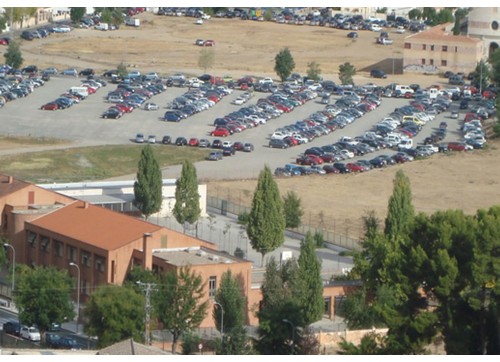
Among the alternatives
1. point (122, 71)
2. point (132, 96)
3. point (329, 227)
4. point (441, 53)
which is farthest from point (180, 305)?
point (441, 53)

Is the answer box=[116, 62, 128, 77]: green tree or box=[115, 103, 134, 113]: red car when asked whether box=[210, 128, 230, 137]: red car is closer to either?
box=[115, 103, 134, 113]: red car

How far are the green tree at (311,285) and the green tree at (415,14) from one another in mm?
30332

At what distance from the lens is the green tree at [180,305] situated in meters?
12.7

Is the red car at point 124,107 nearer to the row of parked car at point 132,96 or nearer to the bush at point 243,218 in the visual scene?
the row of parked car at point 132,96

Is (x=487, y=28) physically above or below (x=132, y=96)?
Answer: above

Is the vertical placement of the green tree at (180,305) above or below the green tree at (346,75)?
above

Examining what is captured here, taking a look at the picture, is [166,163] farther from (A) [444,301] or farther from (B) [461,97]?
(A) [444,301]

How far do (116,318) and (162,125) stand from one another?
1375 cm

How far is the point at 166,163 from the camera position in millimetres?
22344

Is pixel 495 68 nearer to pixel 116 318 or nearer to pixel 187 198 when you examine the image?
pixel 187 198

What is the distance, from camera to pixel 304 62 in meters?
35.0

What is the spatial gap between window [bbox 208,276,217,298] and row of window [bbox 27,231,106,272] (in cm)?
126

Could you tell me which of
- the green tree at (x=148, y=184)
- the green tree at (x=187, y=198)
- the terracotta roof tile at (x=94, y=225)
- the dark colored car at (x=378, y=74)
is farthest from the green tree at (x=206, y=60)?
the terracotta roof tile at (x=94, y=225)

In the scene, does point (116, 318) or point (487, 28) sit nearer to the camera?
point (116, 318)
